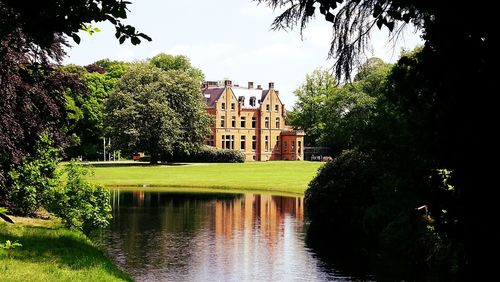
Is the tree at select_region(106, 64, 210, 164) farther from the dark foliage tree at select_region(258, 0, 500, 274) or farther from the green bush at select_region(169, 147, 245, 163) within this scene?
the dark foliage tree at select_region(258, 0, 500, 274)

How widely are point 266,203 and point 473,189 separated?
3300 centimetres

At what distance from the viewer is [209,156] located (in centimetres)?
7719

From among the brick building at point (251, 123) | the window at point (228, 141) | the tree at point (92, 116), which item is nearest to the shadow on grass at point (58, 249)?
the tree at point (92, 116)

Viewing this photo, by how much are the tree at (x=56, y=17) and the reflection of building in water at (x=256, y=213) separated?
18923 millimetres

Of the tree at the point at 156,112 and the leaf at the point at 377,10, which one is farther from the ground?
the tree at the point at 156,112

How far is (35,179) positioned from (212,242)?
629cm

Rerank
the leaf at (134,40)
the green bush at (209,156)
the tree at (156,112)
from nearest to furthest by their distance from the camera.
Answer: the leaf at (134,40)
the tree at (156,112)
the green bush at (209,156)

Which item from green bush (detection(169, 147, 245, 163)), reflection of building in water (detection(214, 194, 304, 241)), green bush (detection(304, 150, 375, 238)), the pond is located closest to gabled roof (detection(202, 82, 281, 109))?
green bush (detection(169, 147, 245, 163))

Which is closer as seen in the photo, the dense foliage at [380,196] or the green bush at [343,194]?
the dense foliage at [380,196]

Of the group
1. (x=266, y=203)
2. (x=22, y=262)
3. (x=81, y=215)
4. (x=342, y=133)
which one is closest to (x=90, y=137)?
(x=342, y=133)

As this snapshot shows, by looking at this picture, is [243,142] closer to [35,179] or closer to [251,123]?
[251,123]

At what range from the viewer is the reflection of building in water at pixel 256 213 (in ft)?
86.3

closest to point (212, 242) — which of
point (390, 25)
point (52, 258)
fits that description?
point (52, 258)

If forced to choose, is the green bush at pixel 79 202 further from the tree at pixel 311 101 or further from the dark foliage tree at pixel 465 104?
the tree at pixel 311 101
